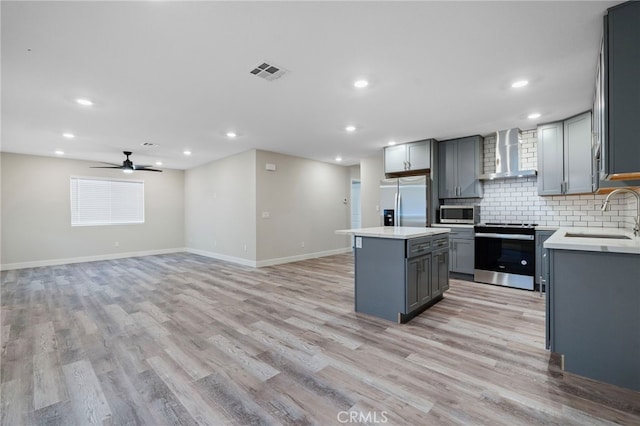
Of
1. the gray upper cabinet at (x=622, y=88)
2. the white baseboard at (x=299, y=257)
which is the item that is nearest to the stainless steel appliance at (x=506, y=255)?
the gray upper cabinet at (x=622, y=88)

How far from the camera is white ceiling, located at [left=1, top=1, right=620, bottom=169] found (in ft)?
6.34

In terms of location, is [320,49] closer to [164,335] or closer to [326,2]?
[326,2]

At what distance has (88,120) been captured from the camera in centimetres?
406

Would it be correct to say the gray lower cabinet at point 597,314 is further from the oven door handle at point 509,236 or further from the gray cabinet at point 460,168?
the gray cabinet at point 460,168

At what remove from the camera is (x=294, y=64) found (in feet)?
8.44

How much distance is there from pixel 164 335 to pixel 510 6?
3.95 m

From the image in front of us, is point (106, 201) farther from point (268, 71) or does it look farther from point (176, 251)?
point (268, 71)

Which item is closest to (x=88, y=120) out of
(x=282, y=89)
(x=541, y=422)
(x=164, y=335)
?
(x=282, y=89)

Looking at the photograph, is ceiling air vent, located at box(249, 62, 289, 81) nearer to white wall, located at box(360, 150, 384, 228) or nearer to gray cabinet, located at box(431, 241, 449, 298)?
gray cabinet, located at box(431, 241, 449, 298)

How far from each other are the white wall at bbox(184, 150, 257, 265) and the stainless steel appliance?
4.32m

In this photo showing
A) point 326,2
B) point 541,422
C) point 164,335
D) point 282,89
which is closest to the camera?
point 541,422

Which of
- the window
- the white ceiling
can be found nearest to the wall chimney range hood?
the white ceiling

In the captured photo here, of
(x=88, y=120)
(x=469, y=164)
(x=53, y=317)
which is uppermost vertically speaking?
(x=88, y=120)

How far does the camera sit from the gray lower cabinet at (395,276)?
9.59ft
